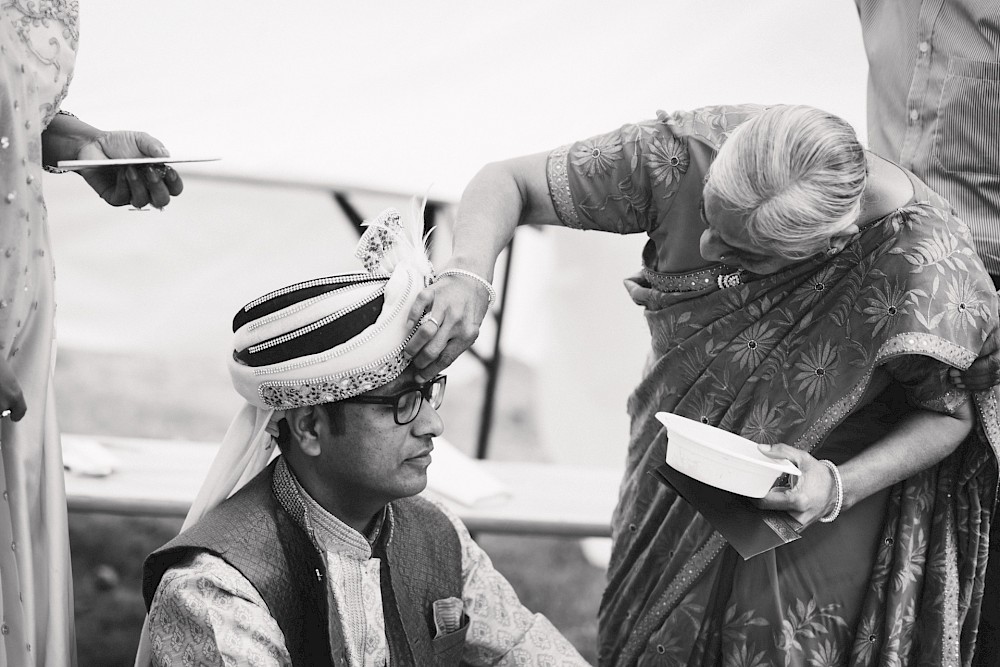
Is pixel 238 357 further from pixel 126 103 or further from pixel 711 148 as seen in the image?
pixel 126 103

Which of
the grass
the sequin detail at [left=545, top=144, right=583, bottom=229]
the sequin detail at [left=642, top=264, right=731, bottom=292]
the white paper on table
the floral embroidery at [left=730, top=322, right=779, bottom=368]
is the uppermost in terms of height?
the sequin detail at [left=545, top=144, right=583, bottom=229]

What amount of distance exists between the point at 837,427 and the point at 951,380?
0.25m

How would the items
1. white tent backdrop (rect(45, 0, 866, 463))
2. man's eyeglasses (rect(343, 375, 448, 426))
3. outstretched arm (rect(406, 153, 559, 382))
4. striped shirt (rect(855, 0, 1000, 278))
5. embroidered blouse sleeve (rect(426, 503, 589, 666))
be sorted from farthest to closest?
1. white tent backdrop (rect(45, 0, 866, 463))
2. striped shirt (rect(855, 0, 1000, 278))
3. embroidered blouse sleeve (rect(426, 503, 589, 666))
4. man's eyeglasses (rect(343, 375, 448, 426))
5. outstretched arm (rect(406, 153, 559, 382))

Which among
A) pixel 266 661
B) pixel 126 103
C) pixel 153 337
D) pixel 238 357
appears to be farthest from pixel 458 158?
pixel 266 661

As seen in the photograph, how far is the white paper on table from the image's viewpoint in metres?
3.43

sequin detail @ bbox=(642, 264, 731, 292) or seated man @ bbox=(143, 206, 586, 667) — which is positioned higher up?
sequin detail @ bbox=(642, 264, 731, 292)

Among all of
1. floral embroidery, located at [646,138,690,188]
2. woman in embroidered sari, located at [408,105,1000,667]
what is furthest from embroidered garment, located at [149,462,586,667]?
floral embroidery, located at [646,138,690,188]

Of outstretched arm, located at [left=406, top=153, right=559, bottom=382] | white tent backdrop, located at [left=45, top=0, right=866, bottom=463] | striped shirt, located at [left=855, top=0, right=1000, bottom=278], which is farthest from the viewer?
white tent backdrop, located at [left=45, top=0, right=866, bottom=463]

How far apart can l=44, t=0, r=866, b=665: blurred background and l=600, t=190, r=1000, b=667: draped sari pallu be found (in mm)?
1086

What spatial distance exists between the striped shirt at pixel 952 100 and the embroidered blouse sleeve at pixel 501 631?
52.9 inches

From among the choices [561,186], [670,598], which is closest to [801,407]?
[670,598]

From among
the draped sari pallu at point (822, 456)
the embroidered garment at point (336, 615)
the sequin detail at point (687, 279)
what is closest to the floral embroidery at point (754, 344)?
the draped sari pallu at point (822, 456)

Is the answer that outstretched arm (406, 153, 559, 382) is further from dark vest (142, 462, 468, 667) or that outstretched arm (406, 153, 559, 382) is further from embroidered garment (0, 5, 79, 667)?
embroidered garment (0, 5, 79, 667)

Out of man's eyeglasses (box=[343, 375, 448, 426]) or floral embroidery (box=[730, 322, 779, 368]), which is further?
floral embroidery (box=[730, 322, 779, 368])
